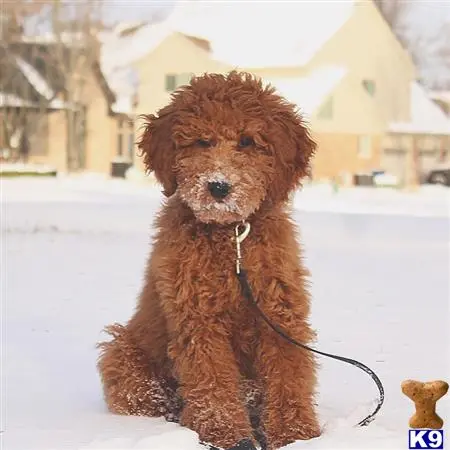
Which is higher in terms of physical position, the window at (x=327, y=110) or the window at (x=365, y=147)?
the window at (x=327, y=110)

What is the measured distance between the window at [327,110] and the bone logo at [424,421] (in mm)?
29086

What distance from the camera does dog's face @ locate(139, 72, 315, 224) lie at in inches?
135

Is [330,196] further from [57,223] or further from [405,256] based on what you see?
[405,256]

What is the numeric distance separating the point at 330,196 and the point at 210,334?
21.0m

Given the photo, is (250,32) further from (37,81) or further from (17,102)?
(17,102)

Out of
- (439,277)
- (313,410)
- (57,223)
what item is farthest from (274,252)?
(57,223)

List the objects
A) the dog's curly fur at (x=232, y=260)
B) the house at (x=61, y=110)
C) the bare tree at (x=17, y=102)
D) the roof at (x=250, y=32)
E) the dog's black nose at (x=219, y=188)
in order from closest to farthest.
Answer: the dog's black nose at (x=219, y=188)
the dog's curly fur at (x=232, y=260)
the roof at (x=250, y=32)
the bare tree at (x=17, y=102)
the house at (x=61, y=110)

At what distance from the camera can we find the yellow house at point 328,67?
2805 cm

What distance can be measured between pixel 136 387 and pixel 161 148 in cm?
108

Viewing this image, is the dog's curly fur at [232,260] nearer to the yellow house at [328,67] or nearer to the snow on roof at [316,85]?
the yellow house at [328,67]

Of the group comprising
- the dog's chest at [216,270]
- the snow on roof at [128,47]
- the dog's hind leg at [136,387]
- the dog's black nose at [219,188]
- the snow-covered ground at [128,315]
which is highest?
the snow on roof at [128,47]

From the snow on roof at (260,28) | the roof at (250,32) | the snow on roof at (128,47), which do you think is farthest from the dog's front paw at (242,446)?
the snow on roof at (128,47)

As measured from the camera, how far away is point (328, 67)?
32.3m

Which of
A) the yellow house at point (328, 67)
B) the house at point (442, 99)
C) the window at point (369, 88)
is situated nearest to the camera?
the yellow house at point (328, 67)
